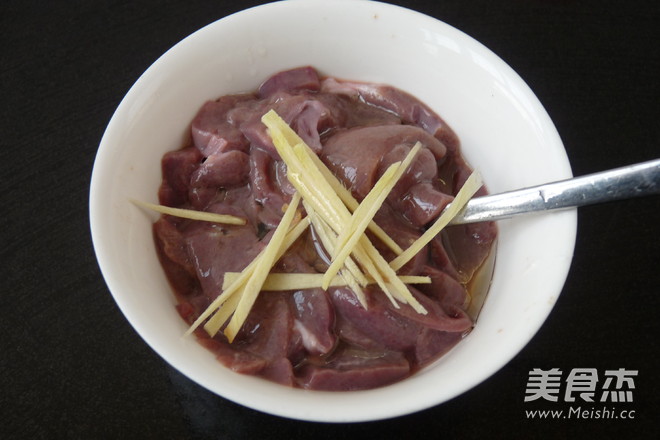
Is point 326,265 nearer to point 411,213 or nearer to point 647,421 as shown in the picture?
point 411,213

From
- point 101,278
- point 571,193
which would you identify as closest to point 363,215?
point 571,193

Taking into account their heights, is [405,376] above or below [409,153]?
below

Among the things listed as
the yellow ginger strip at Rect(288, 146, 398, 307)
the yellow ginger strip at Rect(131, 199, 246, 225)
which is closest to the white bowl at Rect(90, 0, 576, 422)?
the yellow ginger strip at Rect(131, 199, 246, 225)

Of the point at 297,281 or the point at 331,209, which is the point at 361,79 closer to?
the point at 331,209

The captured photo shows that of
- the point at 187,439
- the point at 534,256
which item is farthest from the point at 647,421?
the point at 187,439

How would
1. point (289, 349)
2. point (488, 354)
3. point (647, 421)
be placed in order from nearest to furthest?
point (488, 354) → point (289, 349) → point (647, 421)

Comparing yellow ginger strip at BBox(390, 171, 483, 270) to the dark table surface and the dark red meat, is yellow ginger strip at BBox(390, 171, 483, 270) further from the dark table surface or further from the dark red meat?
the dark table surface
